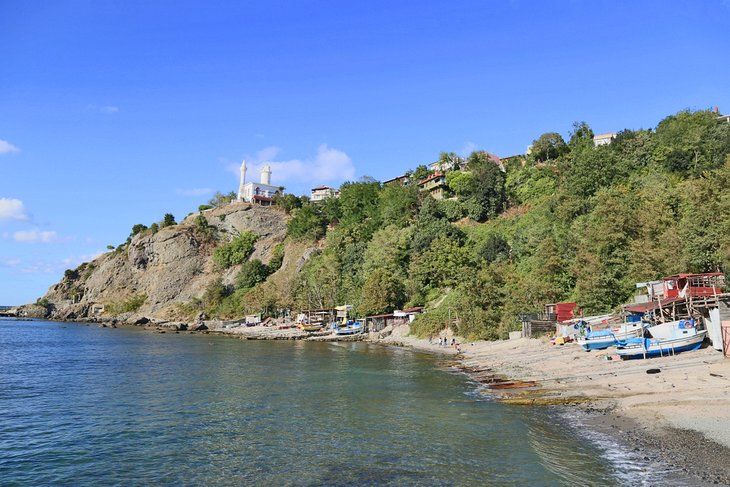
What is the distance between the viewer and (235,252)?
14338 centimetres

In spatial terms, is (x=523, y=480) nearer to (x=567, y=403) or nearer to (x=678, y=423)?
(x=678, y=423)

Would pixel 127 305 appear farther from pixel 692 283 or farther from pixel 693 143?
pixel 692 283

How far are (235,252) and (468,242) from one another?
79.7 meters

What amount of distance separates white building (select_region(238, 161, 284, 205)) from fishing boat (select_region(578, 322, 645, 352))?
144039mm

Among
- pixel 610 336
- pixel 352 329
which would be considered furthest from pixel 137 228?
pixel 610 336

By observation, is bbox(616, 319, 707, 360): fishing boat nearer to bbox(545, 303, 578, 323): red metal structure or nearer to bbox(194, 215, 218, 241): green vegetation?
bbox(545, 303, 578, 323): red metal structure

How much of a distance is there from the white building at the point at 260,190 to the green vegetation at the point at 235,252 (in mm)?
26056

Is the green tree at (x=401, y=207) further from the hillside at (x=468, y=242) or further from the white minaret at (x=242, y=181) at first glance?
the white minaret at (x=242, y=181)

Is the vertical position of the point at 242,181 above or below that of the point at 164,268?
above

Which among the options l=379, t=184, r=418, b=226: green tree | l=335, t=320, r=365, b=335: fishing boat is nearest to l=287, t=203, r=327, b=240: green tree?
l=379, t=184, r=418, b=226: green tree

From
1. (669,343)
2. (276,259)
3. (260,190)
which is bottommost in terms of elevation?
(669,343)

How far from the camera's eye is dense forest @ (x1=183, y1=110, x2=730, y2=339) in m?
47.2

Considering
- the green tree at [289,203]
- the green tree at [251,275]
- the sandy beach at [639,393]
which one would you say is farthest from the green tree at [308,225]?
the sandy beach at [639,393]

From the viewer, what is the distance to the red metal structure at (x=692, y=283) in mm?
35775
